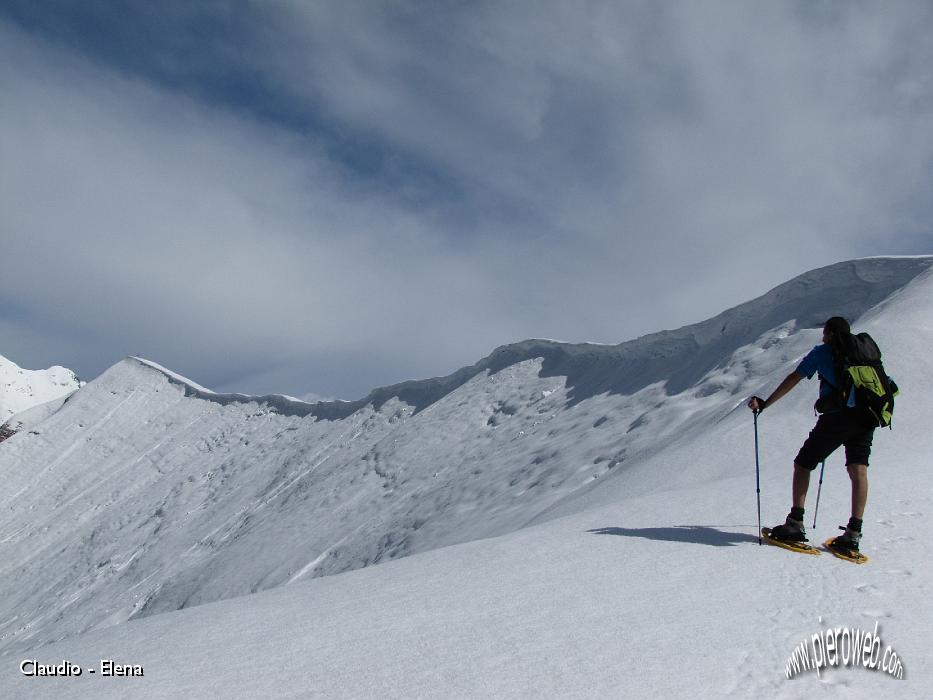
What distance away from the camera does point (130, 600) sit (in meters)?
20.3

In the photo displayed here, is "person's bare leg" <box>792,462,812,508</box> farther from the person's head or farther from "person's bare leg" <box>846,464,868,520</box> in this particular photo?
the person's head

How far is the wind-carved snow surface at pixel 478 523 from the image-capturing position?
2.85 meters

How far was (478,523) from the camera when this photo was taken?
1273 centimetres

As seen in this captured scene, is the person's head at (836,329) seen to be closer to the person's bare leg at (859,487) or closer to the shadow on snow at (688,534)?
the person's bare leg at (859,487)

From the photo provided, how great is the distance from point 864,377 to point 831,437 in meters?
0.45

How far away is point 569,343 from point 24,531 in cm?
2430

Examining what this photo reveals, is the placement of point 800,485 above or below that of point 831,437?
below

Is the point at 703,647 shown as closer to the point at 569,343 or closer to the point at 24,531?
the point at 569,343

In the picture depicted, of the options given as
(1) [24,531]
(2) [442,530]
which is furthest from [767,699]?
(1) [24,531]

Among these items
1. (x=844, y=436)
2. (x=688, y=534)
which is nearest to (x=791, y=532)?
(x=688, y=534)
